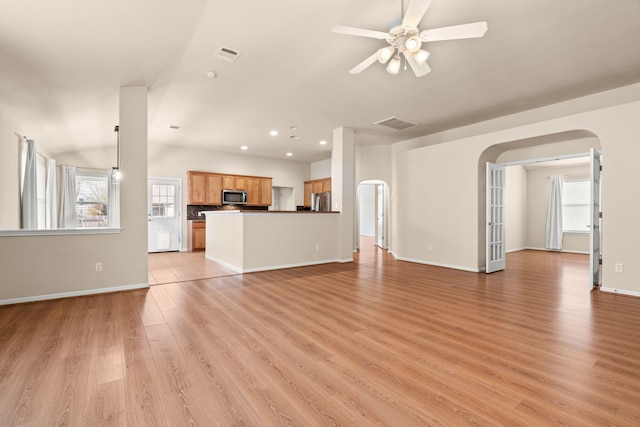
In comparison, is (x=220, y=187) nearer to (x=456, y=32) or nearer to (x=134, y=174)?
(x=134, y=174)

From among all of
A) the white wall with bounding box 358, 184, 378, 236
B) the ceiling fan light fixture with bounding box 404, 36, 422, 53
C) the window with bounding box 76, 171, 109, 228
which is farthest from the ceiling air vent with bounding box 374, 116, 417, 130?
the white wall with bounding box 358, 184, 378, 236

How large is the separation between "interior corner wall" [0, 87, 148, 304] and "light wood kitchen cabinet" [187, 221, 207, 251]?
395cm

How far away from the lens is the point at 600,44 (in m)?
3.27

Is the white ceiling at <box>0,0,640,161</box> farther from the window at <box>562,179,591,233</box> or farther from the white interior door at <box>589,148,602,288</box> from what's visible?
the window at <box>562,179,591,233</box>

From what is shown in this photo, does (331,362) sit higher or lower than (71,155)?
lower

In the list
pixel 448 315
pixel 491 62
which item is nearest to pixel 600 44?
pixel 491 62

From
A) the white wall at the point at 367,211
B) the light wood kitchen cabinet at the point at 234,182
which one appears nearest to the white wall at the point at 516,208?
the white wall at the point at 367,211

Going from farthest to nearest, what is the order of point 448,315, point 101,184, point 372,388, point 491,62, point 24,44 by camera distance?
point 101,184, point 491,62, point 448,315, point 24,44, point 372,388

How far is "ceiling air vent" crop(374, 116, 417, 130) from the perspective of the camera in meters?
5.82

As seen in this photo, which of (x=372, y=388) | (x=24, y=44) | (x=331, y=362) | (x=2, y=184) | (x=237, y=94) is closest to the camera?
(x=372, y=388)

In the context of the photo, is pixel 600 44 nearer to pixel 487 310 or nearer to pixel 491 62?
pixel 491 62

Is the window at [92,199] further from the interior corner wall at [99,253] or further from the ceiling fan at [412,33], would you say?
the ceiling fan at [412,33]

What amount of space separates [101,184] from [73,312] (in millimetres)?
5288

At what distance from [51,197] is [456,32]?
8.03m
